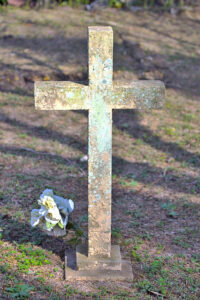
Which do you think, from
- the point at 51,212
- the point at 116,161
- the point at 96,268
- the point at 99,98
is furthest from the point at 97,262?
the point at 116,161

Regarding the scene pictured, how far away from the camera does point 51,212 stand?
12.3ft

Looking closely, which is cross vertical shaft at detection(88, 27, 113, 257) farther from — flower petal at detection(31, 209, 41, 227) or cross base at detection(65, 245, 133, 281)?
flower petal at detection(31, 209, 41, 227)

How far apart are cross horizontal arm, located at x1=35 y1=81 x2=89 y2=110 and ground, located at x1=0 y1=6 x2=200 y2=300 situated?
4.09 feet

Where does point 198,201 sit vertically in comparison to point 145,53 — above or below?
below

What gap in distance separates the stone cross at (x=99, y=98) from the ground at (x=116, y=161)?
718 mm

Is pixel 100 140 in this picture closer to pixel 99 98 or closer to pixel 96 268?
pixel 99 98

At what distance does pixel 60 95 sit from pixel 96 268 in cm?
156

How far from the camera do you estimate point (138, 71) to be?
9.19 meters

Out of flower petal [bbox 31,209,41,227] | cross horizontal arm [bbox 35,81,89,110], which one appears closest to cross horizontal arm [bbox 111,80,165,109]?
cross horizontal arm [bbox 35,81,89,110]

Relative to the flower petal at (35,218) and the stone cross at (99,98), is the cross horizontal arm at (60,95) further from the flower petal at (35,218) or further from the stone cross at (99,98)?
the flower petal at (35,218)

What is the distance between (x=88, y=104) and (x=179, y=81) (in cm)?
619

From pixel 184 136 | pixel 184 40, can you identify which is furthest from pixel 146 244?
pixel 184 40

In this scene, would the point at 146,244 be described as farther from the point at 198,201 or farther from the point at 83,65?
the point at 83,65

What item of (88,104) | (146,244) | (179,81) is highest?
(88,104)
